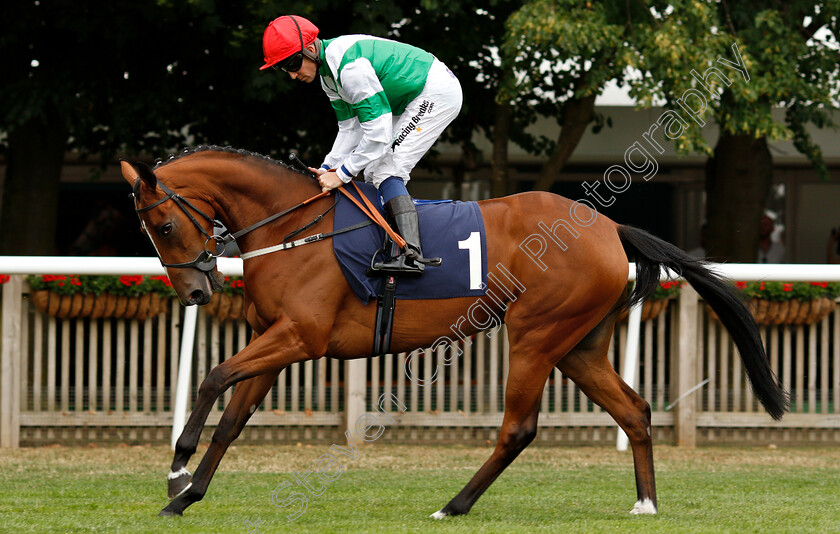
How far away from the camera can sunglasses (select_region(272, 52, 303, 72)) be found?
461cm

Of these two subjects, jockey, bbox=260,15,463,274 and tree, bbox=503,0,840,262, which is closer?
jockey, bbox=260,15,463,274

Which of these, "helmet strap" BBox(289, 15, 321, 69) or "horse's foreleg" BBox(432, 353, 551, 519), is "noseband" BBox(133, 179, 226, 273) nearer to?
"helmet strap" BBox(289, 15, 321, 69)

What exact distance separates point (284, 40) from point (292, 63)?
4.6 inches

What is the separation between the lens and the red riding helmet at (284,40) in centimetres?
457

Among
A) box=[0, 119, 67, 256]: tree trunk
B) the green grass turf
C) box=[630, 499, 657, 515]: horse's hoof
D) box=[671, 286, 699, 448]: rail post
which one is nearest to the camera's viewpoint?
the green grass turf

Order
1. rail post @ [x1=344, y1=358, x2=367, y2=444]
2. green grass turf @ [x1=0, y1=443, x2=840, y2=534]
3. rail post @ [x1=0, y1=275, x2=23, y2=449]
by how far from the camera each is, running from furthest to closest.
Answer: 1. rail post @ [x1=344, y1=358, x2=367, y2=444]
2. rail post @ [x1=0, y1=275, x2=23, y2=449]
3. green grass turf @ [x1=0, y1=443, x2=840, y2=534]

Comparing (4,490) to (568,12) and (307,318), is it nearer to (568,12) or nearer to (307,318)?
(307,318)

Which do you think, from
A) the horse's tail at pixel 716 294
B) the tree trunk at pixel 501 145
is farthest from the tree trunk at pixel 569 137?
the horse's tail at pixel 716 294

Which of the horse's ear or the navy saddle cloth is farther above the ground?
the horse's ear

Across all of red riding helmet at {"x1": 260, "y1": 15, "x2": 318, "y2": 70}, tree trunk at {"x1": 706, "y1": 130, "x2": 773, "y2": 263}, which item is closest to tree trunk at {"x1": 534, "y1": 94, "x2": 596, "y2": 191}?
tree trunk at {"x1": 706, "y1": 130, "x2": 773, "y2": 263}

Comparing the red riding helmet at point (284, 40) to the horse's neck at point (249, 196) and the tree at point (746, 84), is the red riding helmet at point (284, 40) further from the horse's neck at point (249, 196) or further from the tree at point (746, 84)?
the tree at point (746, 84)

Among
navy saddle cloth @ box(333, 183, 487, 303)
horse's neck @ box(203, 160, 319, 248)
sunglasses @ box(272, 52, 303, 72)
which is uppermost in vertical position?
sunglasses @ box(272, 52, 303, 72)

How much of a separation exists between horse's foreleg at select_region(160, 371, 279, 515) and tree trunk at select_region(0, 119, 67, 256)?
6.10 metres

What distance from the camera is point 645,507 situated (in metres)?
4.90
